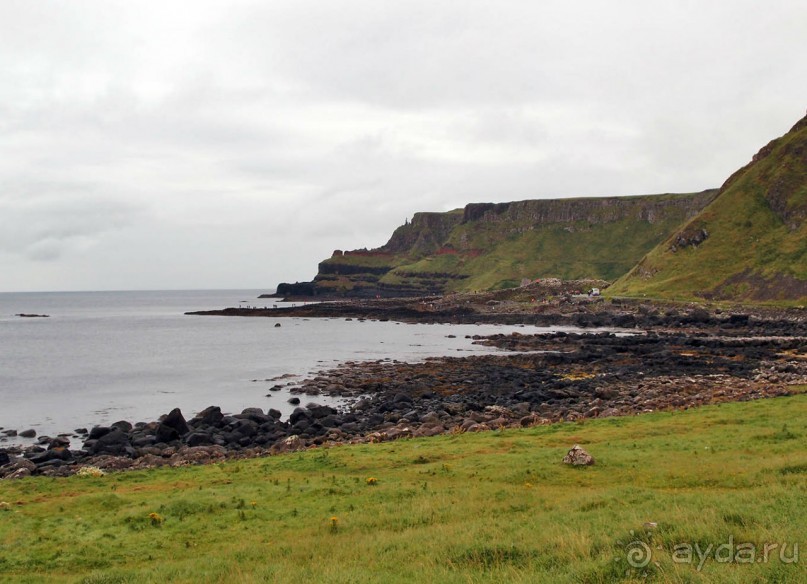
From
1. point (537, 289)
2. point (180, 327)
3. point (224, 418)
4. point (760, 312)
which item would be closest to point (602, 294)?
point (537, 289)

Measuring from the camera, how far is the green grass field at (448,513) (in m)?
10.8

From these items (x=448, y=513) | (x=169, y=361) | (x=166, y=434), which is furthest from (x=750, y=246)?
(x=448, y=513)

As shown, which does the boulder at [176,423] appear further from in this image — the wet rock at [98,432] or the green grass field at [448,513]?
the green grass field at [448,513]

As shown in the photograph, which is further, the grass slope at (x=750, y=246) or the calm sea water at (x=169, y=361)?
the grass slope at (x=750, y=246)

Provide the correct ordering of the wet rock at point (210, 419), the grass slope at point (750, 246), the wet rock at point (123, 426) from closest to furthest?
1. the wet rock at point (123, 426)
2. the wet rock at point (210, 419)
3. the grass slope at point (750, 246)

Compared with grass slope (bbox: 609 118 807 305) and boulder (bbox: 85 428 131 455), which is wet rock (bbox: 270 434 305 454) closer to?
boulder (bbox: 85 428 131 455)

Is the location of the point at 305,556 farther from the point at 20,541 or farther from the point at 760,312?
the point at 760,312

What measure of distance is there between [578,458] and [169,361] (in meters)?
69.3

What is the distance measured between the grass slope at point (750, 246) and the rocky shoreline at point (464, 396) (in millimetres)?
46289

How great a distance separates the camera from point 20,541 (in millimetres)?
15766

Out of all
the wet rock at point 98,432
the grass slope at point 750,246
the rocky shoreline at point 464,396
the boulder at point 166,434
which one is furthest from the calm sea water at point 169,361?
the grass slope at point 750,246

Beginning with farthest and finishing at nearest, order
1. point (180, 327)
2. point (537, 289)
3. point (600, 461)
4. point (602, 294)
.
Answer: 1. point (537, 289)
2. point (602, 294)
3. point (180, 327)
4. point (600, 461)

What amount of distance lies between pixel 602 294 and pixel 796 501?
496ft

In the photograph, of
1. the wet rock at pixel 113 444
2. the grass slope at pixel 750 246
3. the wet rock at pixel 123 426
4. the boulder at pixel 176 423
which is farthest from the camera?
the grass slope at pixel 750 246
